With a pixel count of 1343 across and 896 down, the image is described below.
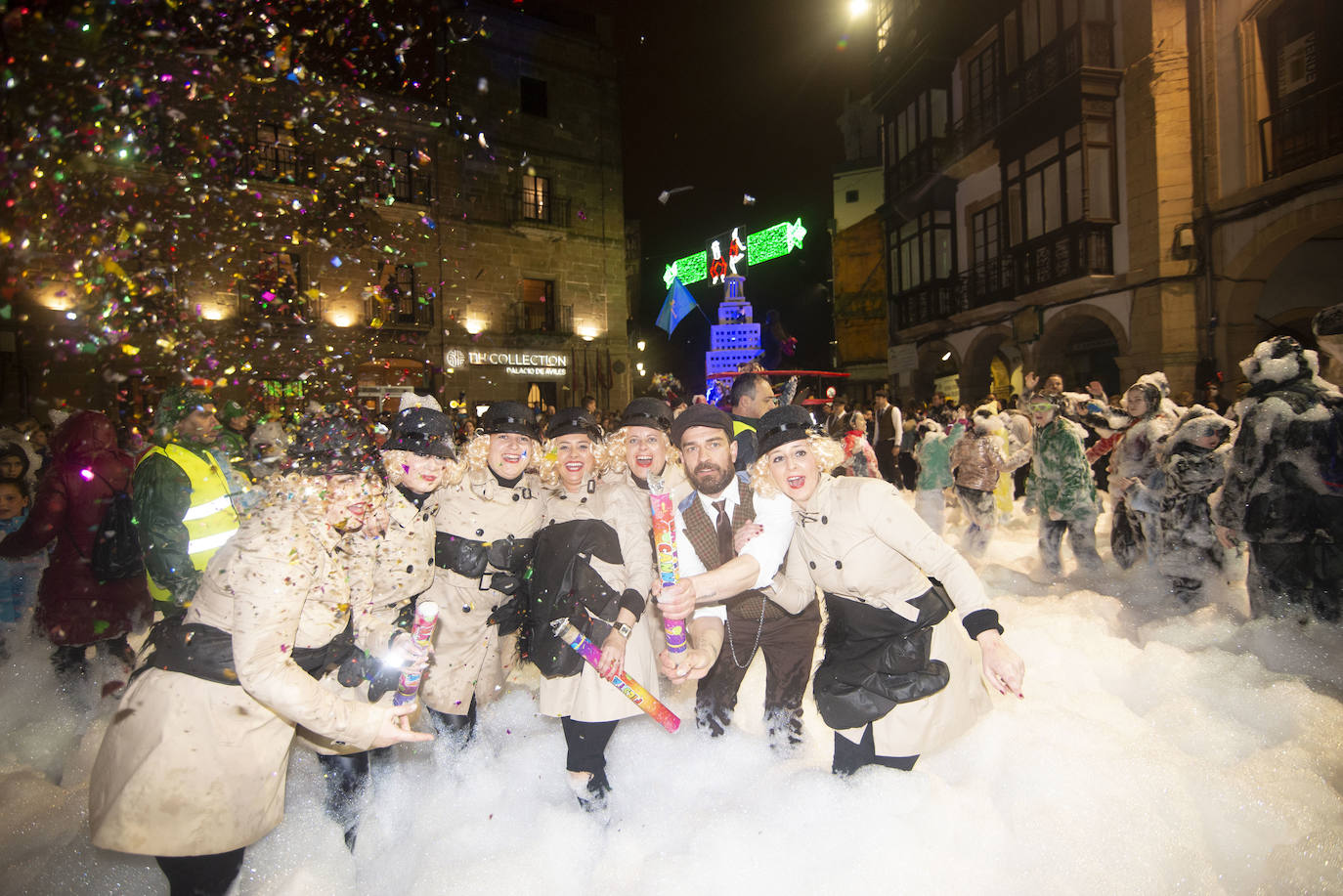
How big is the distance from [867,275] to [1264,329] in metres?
13.4

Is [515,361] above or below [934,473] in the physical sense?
above

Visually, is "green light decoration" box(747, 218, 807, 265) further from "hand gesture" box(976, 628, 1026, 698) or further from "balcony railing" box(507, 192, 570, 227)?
"hand gesture" box(976, 628, 1026, 698)

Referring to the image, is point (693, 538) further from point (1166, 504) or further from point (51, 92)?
point (1166, 504)

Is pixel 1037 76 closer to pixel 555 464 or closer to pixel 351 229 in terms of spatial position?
pixel 351 229

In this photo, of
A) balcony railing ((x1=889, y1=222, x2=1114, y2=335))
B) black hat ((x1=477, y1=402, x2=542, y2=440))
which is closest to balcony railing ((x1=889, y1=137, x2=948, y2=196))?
balcony railing ((x1=889, y1=222, x2=1114, y2=335))

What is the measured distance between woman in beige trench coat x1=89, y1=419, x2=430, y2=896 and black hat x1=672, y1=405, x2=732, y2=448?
1.78 metres

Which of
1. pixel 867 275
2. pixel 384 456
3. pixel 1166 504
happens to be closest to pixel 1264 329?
pixel 1166 504

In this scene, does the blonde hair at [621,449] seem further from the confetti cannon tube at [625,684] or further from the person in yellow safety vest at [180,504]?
the person in yellow safety vest at [180,504]

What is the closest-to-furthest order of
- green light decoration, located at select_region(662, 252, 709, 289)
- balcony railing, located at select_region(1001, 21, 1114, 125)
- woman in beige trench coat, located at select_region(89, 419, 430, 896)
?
woman in beige trench coat, located at select_region(89, 419, 430, 896), balcony railing, located at select_region(1001, 21, 1114, 125), green light decoration, located at select_region(662, 252, 709, 289)

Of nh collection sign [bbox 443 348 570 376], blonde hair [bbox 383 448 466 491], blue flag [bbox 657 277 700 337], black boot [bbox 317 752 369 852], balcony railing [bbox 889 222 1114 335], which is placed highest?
blue flag [bbox 657 277 700 337]

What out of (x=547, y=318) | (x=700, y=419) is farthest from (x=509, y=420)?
(x=547, y=318)

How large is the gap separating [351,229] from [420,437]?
4433mm

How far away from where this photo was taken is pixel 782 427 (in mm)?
2986

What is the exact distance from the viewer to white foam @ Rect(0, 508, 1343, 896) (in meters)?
2.78
